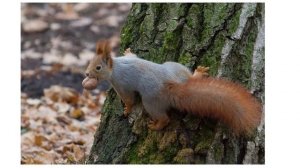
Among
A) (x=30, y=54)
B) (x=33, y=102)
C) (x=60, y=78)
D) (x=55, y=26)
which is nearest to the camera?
(x=33, y=102)

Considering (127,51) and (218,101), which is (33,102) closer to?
(127,51)

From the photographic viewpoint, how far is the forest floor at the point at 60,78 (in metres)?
3.59

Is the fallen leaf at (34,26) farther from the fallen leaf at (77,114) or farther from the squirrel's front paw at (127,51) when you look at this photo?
the squirrel's front paw at (127,51)

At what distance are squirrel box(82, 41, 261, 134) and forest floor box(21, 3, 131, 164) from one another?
0.76 meters

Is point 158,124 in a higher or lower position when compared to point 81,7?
lower

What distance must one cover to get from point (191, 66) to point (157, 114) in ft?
1.07

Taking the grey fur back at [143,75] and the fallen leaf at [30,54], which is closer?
the grey fur back at [143,75]

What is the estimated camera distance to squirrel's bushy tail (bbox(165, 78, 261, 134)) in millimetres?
2369

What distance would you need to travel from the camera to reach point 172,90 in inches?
95.2

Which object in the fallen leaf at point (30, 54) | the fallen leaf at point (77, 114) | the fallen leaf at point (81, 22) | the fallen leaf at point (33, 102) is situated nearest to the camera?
the fallen leaf at point (77, 114)

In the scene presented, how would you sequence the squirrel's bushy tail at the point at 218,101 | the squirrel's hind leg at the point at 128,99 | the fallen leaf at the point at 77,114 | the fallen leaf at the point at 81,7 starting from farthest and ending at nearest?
the fallen leaf at the point at 81,7 → the fallen leaf at the point at 77,114 → the squirrel's hind leg at the point at 128,99 → the squirrel's bushy tail at the point at 218,101

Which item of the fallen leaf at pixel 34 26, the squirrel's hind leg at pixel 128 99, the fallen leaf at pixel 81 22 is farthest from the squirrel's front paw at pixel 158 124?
the fallen leaf at pixel 81 22

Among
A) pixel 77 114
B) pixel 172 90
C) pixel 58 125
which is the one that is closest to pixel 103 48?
pixel 172 90

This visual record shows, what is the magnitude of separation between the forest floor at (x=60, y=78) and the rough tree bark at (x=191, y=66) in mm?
515
